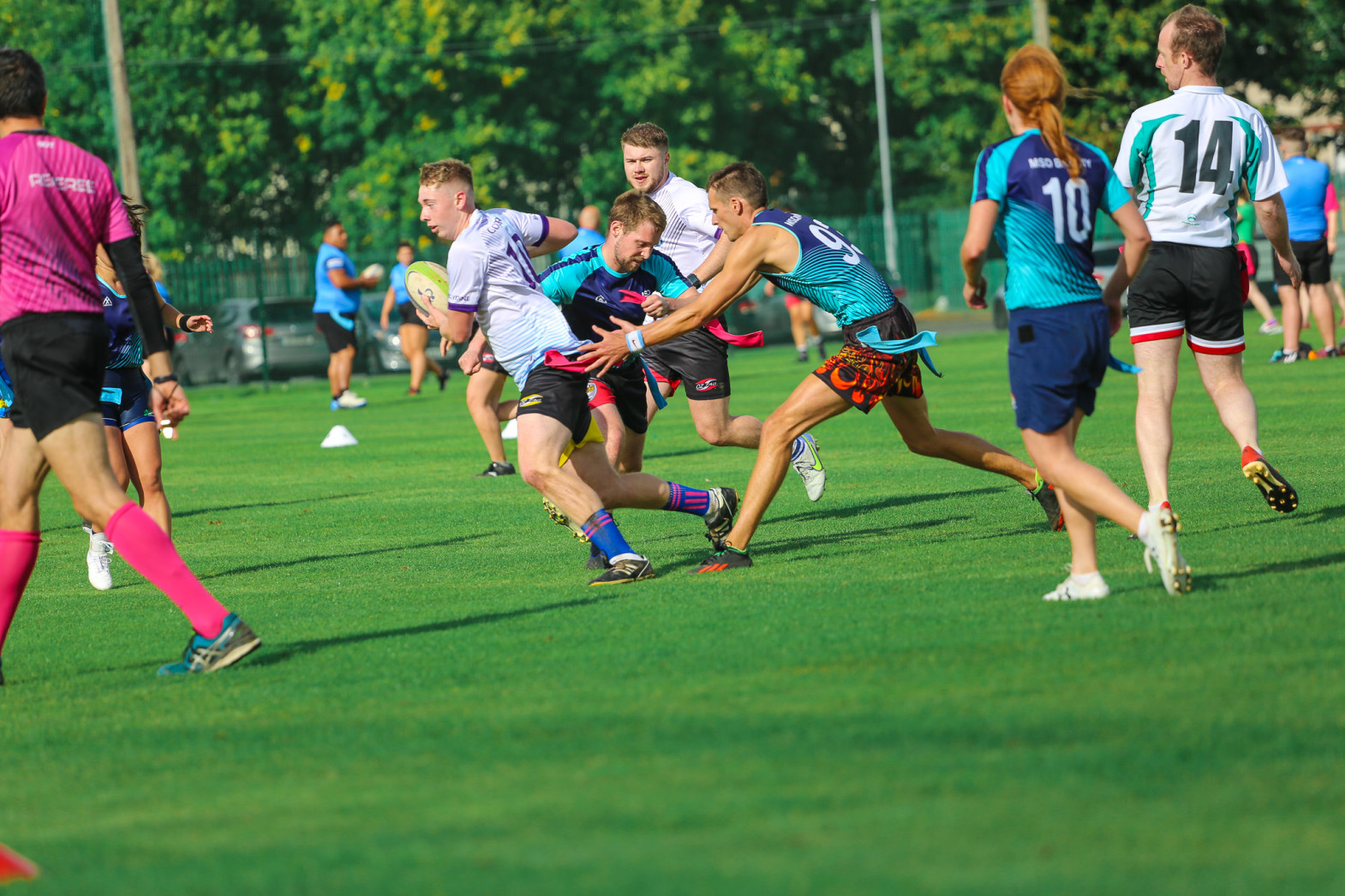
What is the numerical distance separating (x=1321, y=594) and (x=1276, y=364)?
41.3 ft

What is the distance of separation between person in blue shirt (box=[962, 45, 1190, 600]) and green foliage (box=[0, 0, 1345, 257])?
3659cm

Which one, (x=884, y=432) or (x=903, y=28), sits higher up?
(x=903, y=28)

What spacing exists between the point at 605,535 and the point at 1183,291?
2894 mm

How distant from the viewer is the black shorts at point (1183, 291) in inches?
303

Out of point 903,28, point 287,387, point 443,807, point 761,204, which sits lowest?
point 287,387

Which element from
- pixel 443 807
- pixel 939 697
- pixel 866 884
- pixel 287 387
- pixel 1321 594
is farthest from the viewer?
pixel 287 387

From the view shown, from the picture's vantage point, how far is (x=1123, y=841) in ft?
11.5

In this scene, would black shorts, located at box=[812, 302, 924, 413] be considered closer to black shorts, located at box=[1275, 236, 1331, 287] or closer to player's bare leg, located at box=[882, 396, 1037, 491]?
player's bare leg, located at box=[882, 396, 1037, 491]

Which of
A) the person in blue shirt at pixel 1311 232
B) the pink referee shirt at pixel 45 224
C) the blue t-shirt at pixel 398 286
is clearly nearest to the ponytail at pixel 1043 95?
the pink referee shirt at pixel 45 224

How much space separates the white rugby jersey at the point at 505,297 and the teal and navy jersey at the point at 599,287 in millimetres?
429

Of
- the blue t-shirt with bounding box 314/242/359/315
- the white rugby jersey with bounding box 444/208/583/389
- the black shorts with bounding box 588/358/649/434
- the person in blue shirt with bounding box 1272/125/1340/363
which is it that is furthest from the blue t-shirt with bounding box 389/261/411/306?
the white rugby jersey with bounding box 444/208/583/389

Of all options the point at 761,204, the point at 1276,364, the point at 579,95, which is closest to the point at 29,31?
the point at 579,95

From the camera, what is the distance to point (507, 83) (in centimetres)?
4600

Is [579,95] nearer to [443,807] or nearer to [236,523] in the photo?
[236,523]
